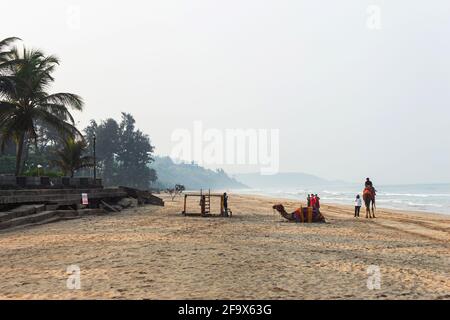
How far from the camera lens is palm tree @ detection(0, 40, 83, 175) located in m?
24.1

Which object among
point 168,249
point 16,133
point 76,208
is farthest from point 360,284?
point 16,133

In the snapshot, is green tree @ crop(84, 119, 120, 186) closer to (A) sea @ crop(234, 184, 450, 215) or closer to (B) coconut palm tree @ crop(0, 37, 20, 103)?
(A) sea @ crop(234, 184, 450, 215)

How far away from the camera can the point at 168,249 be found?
10.5 metres

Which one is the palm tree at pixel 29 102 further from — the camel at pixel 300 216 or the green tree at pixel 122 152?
the green tree at pixel 122 152

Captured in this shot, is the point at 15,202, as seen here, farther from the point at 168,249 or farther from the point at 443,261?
the point at 443,261

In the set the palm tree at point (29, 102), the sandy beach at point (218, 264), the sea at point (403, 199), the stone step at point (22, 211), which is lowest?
the sea at point (403, 199)

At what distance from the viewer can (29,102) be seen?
28.0 metres

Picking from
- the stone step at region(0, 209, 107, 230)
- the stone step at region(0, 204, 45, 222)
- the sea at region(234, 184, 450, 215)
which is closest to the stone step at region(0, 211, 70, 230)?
the stone step at region(0, 209, 107, 230)

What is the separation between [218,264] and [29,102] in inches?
949

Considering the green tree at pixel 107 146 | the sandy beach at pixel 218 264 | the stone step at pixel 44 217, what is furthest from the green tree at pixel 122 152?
the sandy beach at pixel 218 264

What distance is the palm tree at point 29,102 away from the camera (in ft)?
79.2

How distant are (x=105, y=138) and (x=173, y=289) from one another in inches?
3910

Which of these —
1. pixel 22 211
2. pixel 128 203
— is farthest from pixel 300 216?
pixel 128 203

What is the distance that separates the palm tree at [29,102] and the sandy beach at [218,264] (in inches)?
492
